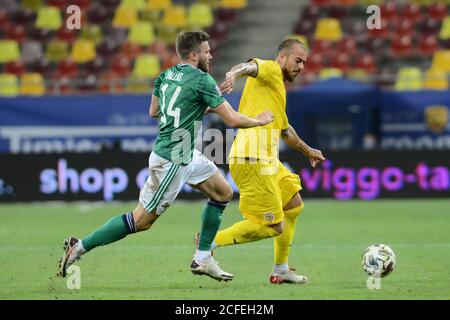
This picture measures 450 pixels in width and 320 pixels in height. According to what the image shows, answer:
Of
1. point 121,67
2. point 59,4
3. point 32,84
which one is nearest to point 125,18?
point 59,4

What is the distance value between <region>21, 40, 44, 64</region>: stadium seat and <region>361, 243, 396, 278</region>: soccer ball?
15.8m

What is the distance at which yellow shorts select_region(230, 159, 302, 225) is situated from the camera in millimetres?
8641

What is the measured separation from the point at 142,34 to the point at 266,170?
15.6 metres

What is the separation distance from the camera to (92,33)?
2381 centimetres

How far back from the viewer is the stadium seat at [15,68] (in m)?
23.0

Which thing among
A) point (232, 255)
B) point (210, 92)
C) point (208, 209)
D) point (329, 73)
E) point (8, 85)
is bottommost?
point (232, 255)

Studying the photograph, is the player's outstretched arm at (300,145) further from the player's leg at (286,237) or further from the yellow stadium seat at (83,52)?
the yellow stadium seat at (83,52)

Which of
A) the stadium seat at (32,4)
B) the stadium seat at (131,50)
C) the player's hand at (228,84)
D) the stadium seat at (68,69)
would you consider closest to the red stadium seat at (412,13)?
the stadium seat at (131,50)

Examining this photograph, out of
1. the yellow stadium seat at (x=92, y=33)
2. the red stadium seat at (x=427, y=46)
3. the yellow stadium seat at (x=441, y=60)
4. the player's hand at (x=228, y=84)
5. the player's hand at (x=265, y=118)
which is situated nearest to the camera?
the player's hand at (x=228, y=84)

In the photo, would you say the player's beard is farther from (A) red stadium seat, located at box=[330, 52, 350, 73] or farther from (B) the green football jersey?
(A) red stadium seat, located at box=[330, 52, 350, 73]

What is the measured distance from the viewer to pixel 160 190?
8445 mm

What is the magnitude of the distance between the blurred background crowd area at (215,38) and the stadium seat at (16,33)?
24 mm

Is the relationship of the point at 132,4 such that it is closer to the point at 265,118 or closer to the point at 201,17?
the point at 201,17
